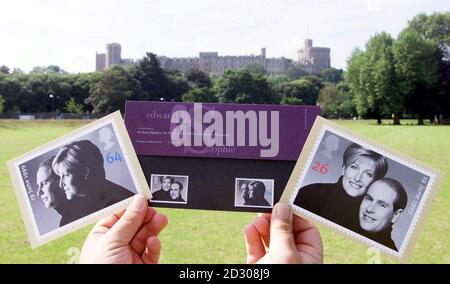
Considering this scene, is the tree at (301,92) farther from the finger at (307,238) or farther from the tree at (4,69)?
the finger at (307,238)

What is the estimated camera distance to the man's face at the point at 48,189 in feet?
6.96

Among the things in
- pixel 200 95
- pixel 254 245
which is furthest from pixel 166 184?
pixel 200 95

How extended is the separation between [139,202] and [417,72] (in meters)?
56.4

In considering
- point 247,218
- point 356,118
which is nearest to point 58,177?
point 247,218

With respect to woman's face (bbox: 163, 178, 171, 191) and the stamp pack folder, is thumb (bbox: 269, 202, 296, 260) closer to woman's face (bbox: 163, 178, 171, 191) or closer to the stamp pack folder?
the stamp pack folder

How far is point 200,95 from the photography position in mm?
57750

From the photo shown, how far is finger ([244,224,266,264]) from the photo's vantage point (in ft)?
7.12

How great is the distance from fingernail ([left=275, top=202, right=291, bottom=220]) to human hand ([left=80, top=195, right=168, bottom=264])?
536 mm

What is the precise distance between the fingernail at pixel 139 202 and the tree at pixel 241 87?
57.5 meters

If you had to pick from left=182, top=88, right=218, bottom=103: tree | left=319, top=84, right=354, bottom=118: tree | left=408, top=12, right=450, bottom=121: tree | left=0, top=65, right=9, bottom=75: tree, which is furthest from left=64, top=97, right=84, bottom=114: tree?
left=408, top=12, right=450, bottom=121: tree

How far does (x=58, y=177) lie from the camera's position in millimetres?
2125

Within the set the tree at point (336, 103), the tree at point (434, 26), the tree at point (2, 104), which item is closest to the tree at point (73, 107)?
the tree at point (2, 104)
